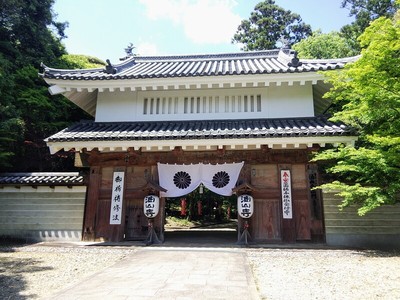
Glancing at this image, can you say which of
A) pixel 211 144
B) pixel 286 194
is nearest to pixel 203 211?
pixel 286 194

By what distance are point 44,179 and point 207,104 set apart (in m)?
7.05

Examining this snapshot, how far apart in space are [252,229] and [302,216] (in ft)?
5.79

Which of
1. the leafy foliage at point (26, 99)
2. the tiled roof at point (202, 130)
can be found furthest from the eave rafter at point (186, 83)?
the leafy foliage at point (26, 99)

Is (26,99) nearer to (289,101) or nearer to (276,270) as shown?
(289,101)

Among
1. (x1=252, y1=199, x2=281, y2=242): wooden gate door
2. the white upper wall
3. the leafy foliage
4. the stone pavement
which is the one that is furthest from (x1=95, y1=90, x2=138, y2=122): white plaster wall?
(x1=252, y1=199, x2=281, y2=242): wooden gate door

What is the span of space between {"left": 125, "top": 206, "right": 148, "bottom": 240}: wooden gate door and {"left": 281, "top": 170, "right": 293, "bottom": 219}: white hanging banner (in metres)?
5.01

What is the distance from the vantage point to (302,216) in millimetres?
10188

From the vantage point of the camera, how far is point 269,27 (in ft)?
143

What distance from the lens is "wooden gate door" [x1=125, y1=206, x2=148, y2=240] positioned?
1091cm

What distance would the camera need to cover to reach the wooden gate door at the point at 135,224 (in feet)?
35.8

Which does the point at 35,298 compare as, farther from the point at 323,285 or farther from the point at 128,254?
the point at 323,285

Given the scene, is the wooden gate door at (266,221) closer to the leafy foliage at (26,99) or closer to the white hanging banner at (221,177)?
the white hanging banner at (221,177)

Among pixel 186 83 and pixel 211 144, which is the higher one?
pixel 186 83

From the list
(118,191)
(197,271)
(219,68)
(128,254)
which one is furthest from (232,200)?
(197,271)
